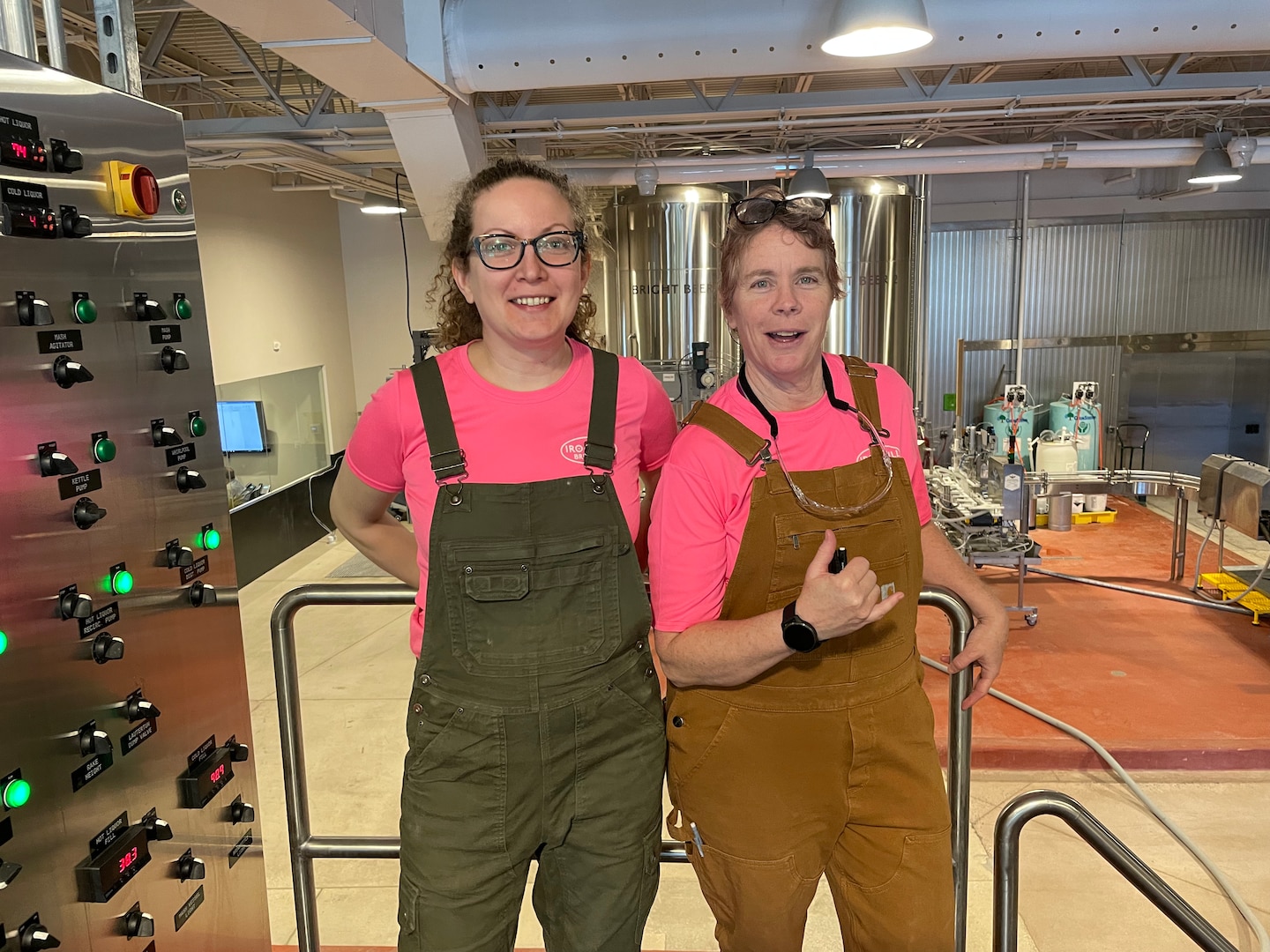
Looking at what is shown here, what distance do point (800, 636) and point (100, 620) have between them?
1.18m

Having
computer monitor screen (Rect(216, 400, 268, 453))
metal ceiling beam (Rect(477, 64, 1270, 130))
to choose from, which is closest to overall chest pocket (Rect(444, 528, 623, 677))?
metal ceiling beam (Rect(477, 64, 1270, 130))

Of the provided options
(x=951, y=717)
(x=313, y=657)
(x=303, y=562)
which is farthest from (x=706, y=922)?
(x=303, y=562)

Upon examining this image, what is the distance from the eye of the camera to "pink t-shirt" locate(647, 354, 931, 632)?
1.52 metres

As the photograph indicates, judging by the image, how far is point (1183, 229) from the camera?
9.41 meters

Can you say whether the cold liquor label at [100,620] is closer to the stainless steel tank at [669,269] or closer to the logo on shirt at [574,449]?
the logo on shirt at [574,449]

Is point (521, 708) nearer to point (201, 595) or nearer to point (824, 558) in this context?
point (824, 558)

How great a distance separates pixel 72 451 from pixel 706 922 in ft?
8.73

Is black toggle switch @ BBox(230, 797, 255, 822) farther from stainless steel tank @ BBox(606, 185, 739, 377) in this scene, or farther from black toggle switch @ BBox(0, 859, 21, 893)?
stainless steel tank @ BBox(606, 185, 739, 377)

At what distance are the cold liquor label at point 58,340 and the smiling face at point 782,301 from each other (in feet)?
3.69

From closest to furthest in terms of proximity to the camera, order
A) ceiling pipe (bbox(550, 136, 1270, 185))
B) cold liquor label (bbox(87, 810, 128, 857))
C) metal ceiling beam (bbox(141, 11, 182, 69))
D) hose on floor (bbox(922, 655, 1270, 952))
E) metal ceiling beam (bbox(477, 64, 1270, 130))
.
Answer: cold liquor label (bbox(87, 810, 128, 857)) → hose on floor (bbox(922, 655, 1270, 952)) → metal ceiling beam (bbox(141, 11, 182, 69)) → metal ceiling beam (bbox(477, 64, 1270, 130)) → ceiling pipe (bbox(550, 136, 1270, 185))

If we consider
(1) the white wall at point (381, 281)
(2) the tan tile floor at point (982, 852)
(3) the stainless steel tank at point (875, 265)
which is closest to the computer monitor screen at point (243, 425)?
(1) the white wall at point (381, 281)

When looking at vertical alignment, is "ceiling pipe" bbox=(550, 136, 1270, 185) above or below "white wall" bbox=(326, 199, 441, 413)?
above

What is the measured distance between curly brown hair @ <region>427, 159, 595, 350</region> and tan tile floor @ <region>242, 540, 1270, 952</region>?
2.24m

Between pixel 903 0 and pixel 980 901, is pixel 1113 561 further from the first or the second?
pixel 903 0
